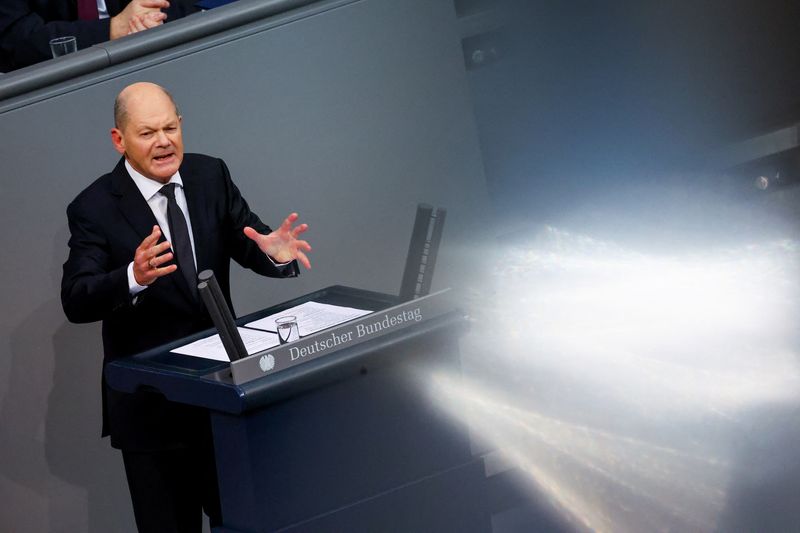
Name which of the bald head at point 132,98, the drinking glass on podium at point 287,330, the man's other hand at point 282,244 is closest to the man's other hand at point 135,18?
the bald head at point 132,98

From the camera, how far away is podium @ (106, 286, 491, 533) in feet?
7.70

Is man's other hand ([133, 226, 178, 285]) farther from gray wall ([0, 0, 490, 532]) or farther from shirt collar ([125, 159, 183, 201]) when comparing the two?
gray wall ([0, 0, 490, 532])

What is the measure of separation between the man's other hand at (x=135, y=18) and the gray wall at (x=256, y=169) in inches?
11.8

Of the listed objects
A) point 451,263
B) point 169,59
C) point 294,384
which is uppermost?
point 169,59

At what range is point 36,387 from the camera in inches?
131

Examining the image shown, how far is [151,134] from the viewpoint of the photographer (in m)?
2.85

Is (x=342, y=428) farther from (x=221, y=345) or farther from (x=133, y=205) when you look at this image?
(x=133, y=205)

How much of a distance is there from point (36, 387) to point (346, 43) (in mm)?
1310

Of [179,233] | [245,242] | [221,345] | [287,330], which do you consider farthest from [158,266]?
[287,330]

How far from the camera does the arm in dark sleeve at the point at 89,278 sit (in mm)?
2734

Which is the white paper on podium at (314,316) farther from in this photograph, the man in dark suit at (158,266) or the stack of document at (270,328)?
the man in dark suit at (158,266)

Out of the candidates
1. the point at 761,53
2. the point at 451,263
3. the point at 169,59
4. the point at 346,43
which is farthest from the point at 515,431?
the point at 761,53

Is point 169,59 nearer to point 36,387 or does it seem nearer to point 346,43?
point 346,43

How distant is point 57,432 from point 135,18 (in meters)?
1.21
